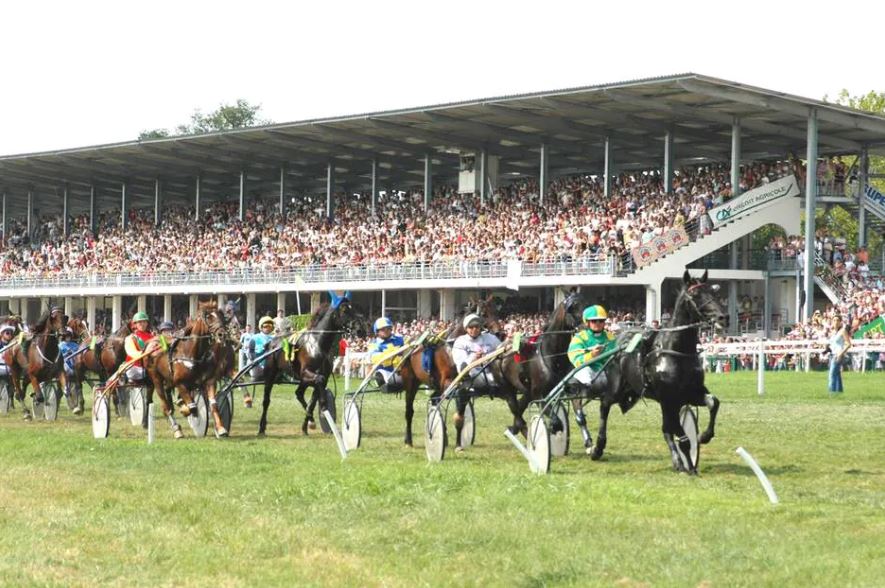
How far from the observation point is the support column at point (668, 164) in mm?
43344

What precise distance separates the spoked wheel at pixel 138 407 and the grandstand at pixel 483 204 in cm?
1086

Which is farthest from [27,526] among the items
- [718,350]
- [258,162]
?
[258,162]

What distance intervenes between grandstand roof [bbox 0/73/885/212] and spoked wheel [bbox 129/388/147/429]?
19.2 meters

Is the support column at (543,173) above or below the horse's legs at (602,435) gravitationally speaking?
above

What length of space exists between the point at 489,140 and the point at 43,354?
27.1m

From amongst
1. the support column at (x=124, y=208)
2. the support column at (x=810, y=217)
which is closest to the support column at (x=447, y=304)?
the support column at (x=810, y=217)

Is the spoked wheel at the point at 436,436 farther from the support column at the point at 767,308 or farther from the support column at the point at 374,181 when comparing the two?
the support column at the point at 374,181

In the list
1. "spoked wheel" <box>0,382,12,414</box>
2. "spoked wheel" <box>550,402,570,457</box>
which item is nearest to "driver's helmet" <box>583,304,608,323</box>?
"spoked wheel" <box>550,402,570,457</box>

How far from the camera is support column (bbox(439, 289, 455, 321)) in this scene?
46375 millimetres

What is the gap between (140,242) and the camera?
62812 mm

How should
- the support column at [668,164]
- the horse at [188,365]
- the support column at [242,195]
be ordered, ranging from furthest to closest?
1. the support column at [242,195]
2. the support column at [668,164]
3. the horse at [188,365]

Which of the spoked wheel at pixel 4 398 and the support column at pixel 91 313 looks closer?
the spoked wheel at pixel 4 398

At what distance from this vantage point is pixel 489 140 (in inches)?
1964

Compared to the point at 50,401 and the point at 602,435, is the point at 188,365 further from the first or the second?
the point at 602,435
